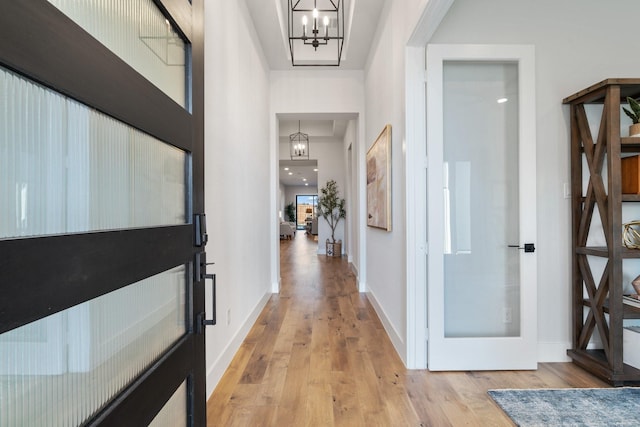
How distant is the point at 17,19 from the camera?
53 centimetres

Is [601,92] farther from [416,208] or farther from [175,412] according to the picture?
[175,412]

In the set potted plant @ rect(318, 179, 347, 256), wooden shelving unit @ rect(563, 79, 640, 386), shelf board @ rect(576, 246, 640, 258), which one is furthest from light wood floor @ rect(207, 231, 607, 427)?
potted plant @ rect(318, 179, 347, 256)

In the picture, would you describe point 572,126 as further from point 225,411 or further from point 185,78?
point 225,411

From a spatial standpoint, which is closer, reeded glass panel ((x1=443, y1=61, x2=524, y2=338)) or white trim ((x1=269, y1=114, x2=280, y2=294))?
reeded glass panel ((x1=443, y1=61, x2=524, y2=338))

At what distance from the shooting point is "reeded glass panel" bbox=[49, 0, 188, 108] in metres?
0.74

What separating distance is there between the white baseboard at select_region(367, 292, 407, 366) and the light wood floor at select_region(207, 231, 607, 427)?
0.05 meters

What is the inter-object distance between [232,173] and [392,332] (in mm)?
1990

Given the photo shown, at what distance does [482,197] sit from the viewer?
7.99 feet

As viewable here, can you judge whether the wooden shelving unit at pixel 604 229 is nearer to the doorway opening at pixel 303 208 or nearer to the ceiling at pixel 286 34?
the ceiling at pixel 286 34

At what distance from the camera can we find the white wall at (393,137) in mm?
2465

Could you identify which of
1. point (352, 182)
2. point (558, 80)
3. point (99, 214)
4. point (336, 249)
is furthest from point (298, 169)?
point (99, 214)

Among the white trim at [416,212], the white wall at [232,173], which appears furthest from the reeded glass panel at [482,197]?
the white wall at [232,173]

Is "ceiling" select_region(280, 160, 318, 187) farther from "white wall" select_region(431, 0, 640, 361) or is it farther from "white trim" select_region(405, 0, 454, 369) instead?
"white wall" select_region(431, 0, 640, 361)

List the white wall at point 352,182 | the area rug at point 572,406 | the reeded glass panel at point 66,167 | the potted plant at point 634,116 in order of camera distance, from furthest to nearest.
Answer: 1. the white wall at point 352,182
2. the potted plant at point 634,116
3. the area rug at point 572,406
4. the reeded glass panel at point 66,167
